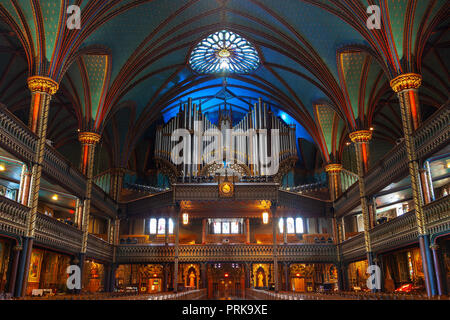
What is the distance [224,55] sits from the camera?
Answer: 28.1 meters

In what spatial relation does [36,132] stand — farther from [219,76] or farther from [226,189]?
[219,76]

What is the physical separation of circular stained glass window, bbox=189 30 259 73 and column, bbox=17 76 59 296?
486 inches

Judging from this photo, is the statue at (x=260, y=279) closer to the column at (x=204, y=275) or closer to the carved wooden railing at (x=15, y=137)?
the column at (x=204, y=275)

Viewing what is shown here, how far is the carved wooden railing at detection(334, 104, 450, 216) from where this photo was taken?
563 inches

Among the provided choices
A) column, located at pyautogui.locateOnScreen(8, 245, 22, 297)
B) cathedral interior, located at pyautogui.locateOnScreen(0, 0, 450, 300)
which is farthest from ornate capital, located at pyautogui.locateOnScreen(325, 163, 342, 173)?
column, located at pyautogui.locateOnScreen(8, 245, 22, 297)

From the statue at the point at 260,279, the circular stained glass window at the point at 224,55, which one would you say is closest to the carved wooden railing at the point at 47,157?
the circular stained glass window at the point at 224,55

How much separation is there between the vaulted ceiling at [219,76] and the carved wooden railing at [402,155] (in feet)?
11.3

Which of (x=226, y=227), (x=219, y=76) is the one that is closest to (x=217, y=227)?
(x=226, y=227)

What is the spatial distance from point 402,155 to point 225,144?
602 inches

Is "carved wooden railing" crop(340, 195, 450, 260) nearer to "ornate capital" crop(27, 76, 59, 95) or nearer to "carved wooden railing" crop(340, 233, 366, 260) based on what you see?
"carved wooden railing" crop(340, 233, 366, 260)

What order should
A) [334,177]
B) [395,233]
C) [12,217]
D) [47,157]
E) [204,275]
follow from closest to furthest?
[12,217] < [47,157] < [395,233] < [204,275] < [334,177]
